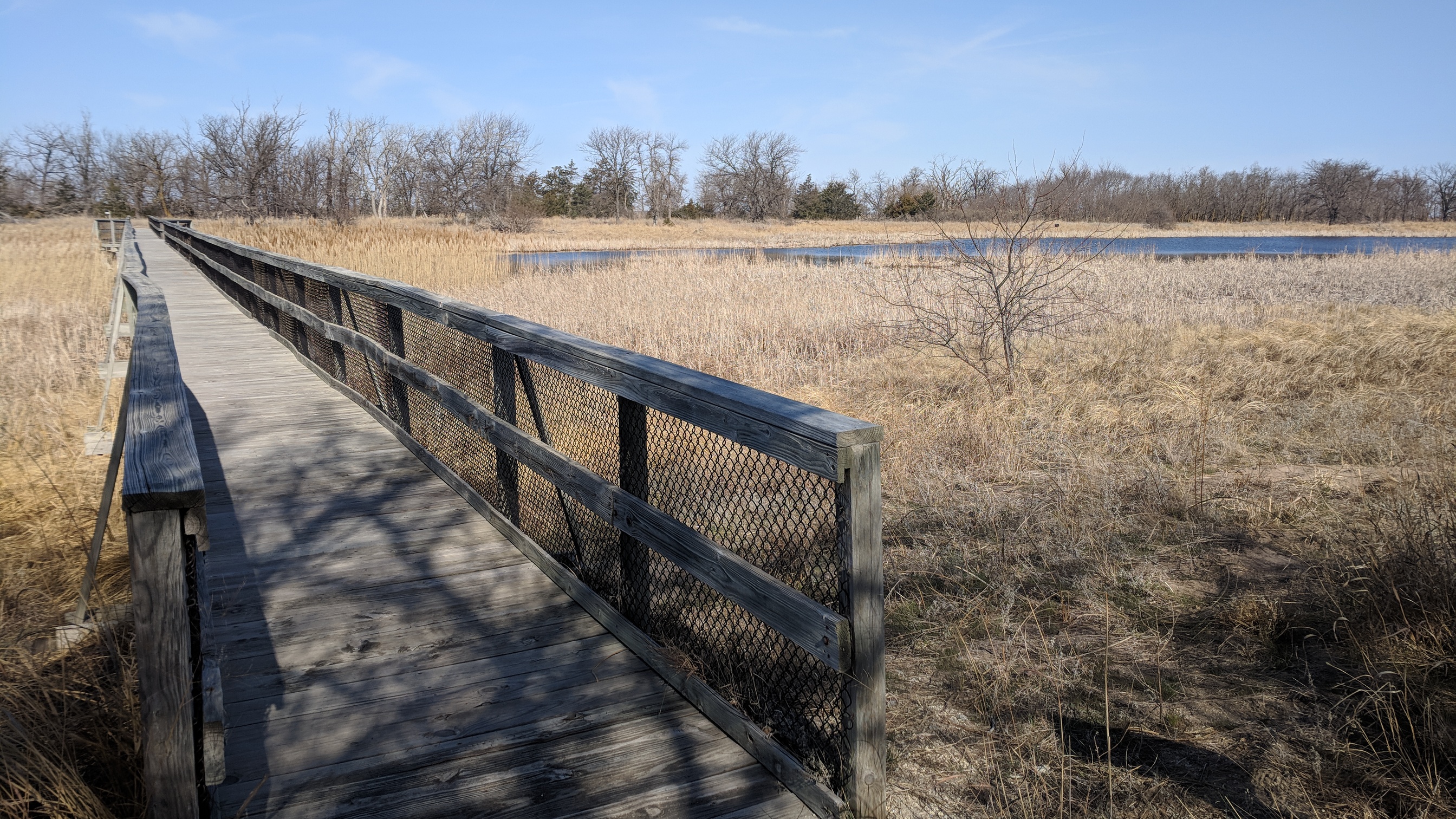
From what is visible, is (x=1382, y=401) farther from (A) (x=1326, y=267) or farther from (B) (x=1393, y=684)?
(A) (x=1326, y=267)

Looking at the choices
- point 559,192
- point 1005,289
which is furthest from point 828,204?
point 1005,289

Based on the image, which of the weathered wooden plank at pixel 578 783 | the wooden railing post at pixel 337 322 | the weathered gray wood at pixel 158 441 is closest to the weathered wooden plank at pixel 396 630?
the weathered wooden plank at pixel 578 783

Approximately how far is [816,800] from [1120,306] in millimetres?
12836

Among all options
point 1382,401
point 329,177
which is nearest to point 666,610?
point 1382,401

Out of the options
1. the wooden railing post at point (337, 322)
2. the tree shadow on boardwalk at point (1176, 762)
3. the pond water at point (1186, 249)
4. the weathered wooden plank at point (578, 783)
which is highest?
the pond water at point (1186, 249)

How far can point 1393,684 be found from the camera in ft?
8.84

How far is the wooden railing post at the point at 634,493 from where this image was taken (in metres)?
2.84

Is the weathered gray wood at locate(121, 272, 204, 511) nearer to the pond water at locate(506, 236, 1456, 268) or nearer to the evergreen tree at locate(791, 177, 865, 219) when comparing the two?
the pond water at locate(506, 236, 1456, 268)

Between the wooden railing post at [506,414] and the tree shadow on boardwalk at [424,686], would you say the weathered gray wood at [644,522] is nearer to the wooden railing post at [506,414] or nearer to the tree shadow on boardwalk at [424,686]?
the wooden railing post at [506,414]

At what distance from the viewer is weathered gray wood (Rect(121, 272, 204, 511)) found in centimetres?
136

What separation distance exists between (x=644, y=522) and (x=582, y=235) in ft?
171

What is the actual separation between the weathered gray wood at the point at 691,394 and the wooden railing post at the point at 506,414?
12cm

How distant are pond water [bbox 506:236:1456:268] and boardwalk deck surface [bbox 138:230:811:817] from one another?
63.2 ft

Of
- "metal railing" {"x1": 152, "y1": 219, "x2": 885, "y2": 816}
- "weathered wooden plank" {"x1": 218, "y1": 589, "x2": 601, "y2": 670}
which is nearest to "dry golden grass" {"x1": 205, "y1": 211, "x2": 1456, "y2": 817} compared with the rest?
"metal railing" {"x1": 152, "y1": 219, "x2": 885, "y2": 816}
